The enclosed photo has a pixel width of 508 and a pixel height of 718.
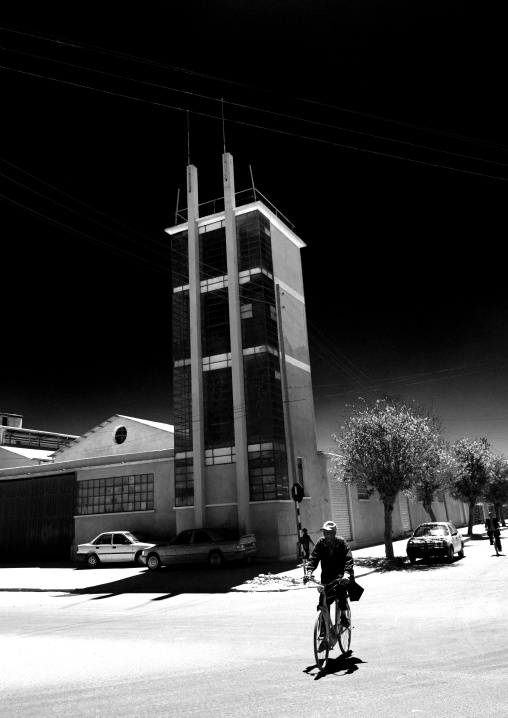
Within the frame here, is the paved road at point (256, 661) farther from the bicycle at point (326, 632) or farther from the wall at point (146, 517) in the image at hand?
the wall at point (146, 517)

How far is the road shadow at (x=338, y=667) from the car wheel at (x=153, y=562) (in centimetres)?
1632

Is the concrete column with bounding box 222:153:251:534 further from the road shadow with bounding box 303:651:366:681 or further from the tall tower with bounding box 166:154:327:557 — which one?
the road shadow with bounding box 303:651:366:681

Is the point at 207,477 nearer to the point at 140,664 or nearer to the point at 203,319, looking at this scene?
the point at 203,319

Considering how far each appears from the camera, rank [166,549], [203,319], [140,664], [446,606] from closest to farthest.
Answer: [140,664] → [446,606] → [166,549] → [203,319]

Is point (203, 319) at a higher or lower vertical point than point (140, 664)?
higher

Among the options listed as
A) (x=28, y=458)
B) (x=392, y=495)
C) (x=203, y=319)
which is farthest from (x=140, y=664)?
(x=28, y=458)

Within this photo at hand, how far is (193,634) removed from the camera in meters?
9.06

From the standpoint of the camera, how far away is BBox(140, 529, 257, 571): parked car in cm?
2109

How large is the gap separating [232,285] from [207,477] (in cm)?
909

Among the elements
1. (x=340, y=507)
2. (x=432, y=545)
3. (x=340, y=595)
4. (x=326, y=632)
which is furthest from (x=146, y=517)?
(x=326, y=632)

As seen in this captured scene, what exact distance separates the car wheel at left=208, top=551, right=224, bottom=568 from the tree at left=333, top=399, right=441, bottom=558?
21.7 ft

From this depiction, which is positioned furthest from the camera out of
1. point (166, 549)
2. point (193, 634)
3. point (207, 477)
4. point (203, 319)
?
point (203, 319)

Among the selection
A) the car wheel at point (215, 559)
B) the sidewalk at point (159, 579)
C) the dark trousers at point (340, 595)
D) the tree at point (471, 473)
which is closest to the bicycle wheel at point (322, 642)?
the dark trousers at point (340, 595)

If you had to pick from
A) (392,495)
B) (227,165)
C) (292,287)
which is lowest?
(392,495)
